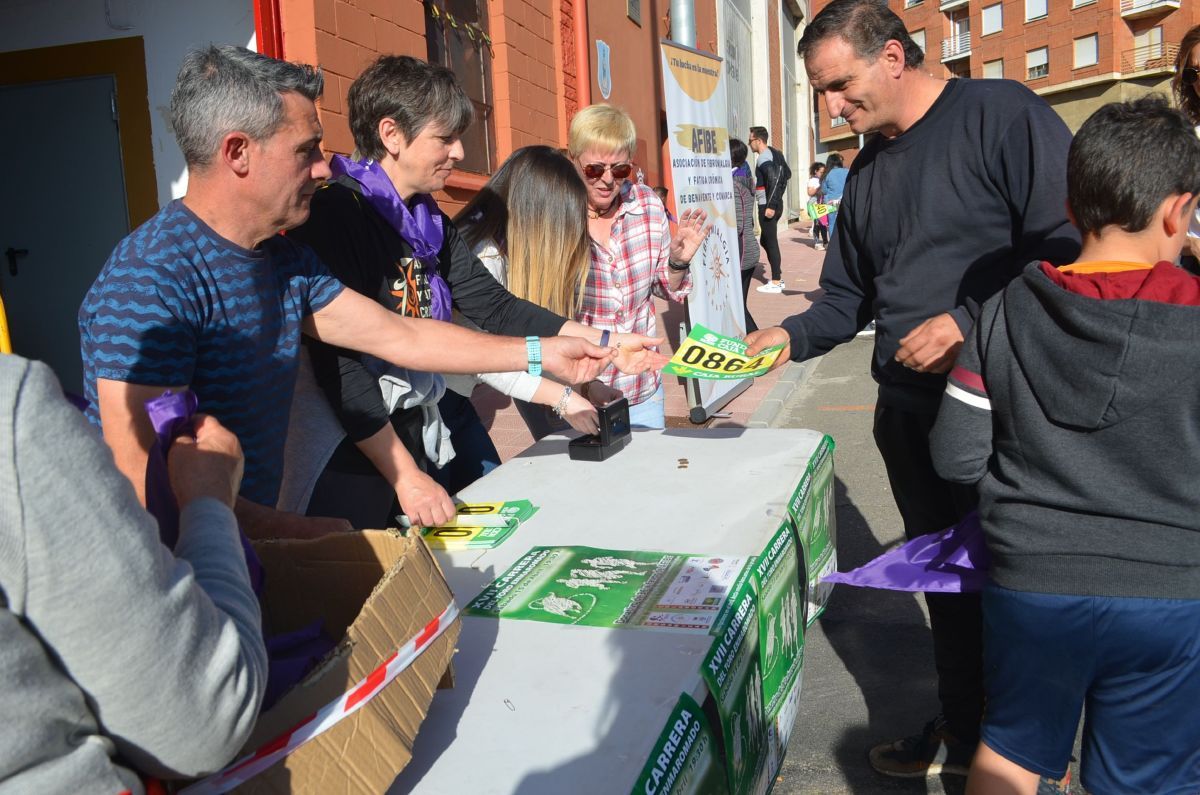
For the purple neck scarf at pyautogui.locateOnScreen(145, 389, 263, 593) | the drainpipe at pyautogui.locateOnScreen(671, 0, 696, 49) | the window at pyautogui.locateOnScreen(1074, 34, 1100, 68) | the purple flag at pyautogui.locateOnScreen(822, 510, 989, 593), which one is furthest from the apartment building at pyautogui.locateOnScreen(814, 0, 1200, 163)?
the purple neck scarf at pyautogui.locateOnScreen(145, 389, 263, 593)

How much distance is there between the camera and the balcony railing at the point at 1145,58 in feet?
143

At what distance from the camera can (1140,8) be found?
4381cm

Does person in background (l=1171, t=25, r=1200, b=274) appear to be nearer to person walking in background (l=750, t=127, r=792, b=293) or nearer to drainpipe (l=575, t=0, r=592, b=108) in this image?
drainpipe (l=575, t=0, r=592, b=108)

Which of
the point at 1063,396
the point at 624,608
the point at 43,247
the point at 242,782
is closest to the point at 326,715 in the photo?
the point at 242,782

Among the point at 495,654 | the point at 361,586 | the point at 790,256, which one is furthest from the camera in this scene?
the point at 790,256

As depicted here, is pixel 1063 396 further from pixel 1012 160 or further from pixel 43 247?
pixel 43 247

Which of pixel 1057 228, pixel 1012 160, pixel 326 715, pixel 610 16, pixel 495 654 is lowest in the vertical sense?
pixel 495 654

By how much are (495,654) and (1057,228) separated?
159 cm

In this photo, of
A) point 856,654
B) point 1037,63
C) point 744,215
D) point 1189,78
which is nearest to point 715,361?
point 856,654

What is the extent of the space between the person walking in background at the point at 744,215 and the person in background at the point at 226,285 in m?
6.57

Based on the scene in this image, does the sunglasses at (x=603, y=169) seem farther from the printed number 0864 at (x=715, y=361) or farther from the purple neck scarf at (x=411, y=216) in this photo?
the printed number 0864 at (x=715, y=361)

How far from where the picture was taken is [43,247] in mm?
5914

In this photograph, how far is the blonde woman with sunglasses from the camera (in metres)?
3.67

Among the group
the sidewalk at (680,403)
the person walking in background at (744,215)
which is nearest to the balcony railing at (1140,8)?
the sidewalk at (680,403)
